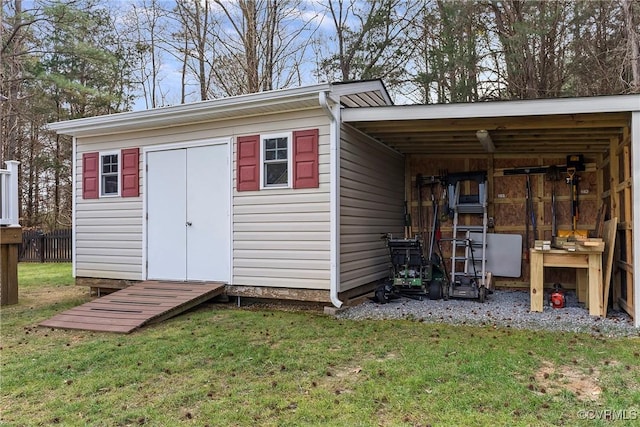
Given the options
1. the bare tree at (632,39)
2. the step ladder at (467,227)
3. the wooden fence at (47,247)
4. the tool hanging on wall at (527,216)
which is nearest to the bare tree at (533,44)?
the bare tree at (632,39)

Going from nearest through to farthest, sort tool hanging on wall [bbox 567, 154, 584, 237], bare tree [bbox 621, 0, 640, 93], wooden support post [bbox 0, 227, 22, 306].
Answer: wooden support post [bbox 0, 227, 22, 306] < tool hanging on wall [bbox 567, 154, 584, 237] < bare tree [bbox 621, 0, 640, 93]

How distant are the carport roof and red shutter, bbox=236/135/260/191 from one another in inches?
52.8

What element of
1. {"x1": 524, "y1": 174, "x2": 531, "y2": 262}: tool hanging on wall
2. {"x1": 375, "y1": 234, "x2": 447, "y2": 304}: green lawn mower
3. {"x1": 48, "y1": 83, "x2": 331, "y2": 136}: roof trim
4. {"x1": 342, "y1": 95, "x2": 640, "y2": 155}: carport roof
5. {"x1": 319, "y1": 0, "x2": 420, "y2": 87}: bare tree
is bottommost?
{"x1": 375, "y1": 234, "x2": 447, "y2": 304}: green lawn mower

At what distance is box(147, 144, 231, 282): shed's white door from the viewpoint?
6473 mm

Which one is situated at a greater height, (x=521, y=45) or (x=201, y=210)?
(x=521, y=45)

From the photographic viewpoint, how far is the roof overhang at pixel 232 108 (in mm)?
5633

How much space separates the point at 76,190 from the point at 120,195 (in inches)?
42.8

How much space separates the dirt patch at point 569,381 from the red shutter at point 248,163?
4139mm

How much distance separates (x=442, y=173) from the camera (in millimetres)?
7805

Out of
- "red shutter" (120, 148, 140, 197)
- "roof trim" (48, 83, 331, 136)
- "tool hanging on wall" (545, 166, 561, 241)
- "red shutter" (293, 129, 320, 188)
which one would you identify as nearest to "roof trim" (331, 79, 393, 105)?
"roof trim" (48, 83, 331, 136)

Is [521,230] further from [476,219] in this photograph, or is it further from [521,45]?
[521,45]

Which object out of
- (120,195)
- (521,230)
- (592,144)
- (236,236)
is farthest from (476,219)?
(120,195)

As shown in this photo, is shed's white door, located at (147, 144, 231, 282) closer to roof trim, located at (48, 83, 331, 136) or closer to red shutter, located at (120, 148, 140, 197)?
red shutter, located at (120, 148, 140, 197)

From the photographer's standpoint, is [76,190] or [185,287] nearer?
[185,287]
